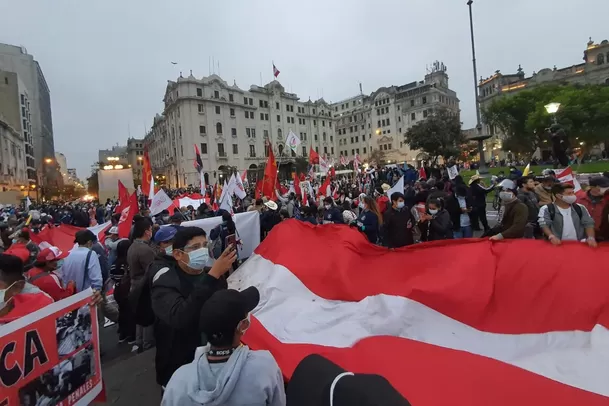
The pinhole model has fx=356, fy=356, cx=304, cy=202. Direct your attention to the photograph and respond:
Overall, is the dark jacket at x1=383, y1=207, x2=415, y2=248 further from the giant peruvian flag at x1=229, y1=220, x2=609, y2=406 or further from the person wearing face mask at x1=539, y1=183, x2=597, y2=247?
the person wearing face mask at x1=539, y1=183, x2=597, y2=247

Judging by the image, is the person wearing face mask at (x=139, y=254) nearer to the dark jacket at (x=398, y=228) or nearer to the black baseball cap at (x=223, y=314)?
the black baseball cap at (x=223, y=314)

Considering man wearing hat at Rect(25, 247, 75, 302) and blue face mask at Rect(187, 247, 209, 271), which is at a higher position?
blue face mask at Rect(187, 247, 209, 271)

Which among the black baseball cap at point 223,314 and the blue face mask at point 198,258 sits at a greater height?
the blue face mask at point 198,258

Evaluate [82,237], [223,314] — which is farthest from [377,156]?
[223,314]

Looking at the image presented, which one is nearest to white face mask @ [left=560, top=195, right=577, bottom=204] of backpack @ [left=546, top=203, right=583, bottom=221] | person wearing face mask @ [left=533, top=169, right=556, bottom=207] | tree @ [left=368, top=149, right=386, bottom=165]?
backpack @ [left=546, top=203, right=583, bottom=221]

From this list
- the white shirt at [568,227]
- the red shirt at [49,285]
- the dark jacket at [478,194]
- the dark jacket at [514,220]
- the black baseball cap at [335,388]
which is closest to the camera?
the black baseball cap at [335,388]

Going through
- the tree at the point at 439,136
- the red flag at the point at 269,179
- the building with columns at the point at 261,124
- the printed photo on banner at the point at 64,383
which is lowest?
the printed photo on banner at the point at 64,383

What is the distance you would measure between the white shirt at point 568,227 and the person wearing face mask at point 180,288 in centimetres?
464

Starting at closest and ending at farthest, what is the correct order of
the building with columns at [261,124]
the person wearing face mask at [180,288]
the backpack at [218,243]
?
the person wearing face mask at [180,288] → the backpack at [218,243] → the building with columns at [261,124]

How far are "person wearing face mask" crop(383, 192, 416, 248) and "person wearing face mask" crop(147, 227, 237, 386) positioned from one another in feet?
16.4

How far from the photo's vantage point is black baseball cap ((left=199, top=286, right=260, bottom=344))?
1721 millimetres

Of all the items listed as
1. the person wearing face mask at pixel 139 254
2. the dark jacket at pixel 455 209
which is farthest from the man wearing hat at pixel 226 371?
the dark jacket at pixel 455 209

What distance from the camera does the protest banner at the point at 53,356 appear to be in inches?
88.5

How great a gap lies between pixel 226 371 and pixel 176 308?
1039mm
